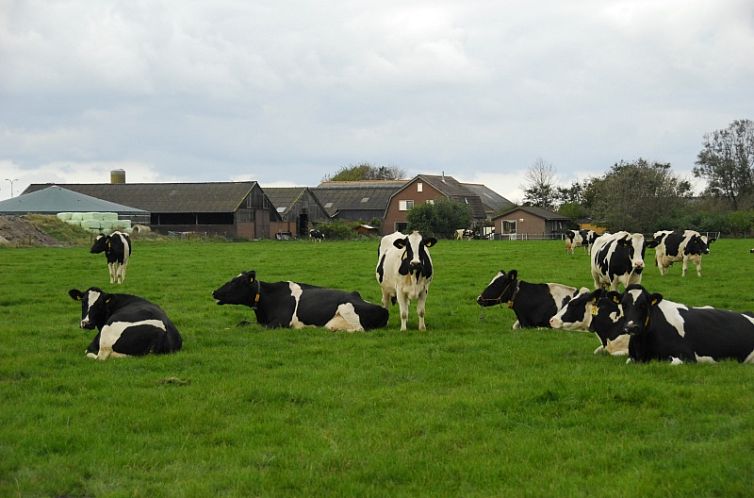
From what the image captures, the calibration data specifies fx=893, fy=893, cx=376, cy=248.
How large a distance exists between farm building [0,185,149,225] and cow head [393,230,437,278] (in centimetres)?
6444

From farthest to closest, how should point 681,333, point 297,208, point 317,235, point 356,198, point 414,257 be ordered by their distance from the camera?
point 356,198
point 297,208
point 317,235
point 414,257
point 681,333

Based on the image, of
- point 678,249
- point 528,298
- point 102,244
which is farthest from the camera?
point 678,249

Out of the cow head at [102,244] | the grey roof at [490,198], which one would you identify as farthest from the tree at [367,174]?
the cow head at [102,244]

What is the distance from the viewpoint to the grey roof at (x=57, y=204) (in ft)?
249

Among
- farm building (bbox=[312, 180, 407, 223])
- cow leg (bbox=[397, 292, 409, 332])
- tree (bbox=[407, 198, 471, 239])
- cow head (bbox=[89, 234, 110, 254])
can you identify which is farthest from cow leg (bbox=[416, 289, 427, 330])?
farm building (bbox=[312, 180, 407, 223])

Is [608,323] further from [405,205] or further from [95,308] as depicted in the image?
[405,205]

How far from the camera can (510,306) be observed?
15883mm

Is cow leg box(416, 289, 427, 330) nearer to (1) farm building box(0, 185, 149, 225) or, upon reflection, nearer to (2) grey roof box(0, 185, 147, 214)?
(1) farm building box(0, 185, 149, 225)

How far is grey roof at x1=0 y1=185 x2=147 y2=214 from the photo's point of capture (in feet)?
249

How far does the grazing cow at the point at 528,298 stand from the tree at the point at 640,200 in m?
67.0

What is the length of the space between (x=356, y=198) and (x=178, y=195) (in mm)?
27797

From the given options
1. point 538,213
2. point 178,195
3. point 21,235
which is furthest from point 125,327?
point 538,213

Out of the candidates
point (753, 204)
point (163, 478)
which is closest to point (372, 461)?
point (163, 478)

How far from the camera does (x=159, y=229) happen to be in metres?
82.5
